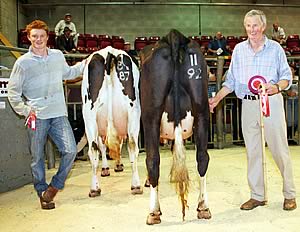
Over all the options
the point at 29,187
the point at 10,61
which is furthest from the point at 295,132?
the point at 10,61

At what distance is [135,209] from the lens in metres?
4.20

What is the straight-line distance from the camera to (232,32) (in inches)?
674

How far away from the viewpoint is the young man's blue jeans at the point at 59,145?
A: 430 cm

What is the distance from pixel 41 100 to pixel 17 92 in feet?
0.79

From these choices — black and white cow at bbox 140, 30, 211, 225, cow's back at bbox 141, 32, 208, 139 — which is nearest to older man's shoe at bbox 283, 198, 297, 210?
black and white cow at bbox 140, 30, 211, 225

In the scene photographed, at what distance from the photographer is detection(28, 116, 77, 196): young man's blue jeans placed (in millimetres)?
4301

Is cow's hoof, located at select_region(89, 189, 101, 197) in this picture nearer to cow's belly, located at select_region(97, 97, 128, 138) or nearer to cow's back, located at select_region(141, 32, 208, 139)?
cow's belly, located at select_region(97, 97, 128, 138)

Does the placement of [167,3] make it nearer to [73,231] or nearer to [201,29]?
[201,29]

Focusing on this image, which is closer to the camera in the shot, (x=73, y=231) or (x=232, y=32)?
(x=73, y=231)

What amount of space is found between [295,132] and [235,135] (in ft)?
4.58

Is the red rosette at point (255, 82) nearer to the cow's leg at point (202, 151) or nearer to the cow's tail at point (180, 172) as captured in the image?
the cow's leg at point (202, 151)

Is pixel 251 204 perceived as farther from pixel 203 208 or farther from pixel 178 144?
pixel 178 144

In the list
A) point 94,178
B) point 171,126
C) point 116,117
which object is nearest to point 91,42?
point 116,117

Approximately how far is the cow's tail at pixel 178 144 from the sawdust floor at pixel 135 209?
320 millimetres
